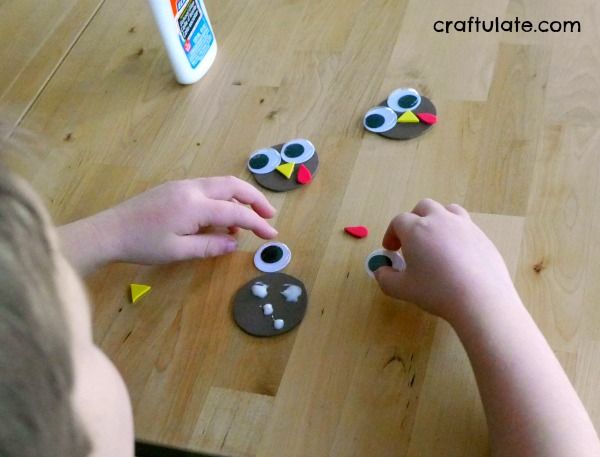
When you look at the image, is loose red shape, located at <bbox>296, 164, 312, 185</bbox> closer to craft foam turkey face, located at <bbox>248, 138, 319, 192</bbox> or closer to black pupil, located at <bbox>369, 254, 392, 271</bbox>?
craft foam turkey face, located at <bbox>248, 138, 319, 192</bbox>

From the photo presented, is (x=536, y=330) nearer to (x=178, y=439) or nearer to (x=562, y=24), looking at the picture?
(x=178, y=439)

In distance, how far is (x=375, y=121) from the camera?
0.83 meters

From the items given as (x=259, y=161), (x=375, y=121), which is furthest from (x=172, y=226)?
(x=375, y=121)

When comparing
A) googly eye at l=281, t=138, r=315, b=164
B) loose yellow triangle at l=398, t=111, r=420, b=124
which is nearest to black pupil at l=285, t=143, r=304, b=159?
googly eye at l=281, t=138, r=315, b=164

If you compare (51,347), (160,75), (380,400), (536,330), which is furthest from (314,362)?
(160,75)

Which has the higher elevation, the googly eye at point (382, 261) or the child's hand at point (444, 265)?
the child's hand at point (444, 265)

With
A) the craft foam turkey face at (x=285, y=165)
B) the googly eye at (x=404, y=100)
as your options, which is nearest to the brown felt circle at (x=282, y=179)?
the craft foam turkey face at (x=285, y=165)

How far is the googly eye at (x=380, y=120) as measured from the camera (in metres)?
0.82

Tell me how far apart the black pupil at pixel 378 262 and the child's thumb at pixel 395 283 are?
2 centimetres

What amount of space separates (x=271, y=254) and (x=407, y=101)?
0.23m

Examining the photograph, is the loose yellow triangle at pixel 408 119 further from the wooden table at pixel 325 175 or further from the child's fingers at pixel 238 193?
the child's fingers at pixel 238 193

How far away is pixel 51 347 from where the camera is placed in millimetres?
412

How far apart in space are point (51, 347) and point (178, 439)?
0.26 m

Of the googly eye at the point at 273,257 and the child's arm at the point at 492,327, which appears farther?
the googly eye at the point at 273,257
